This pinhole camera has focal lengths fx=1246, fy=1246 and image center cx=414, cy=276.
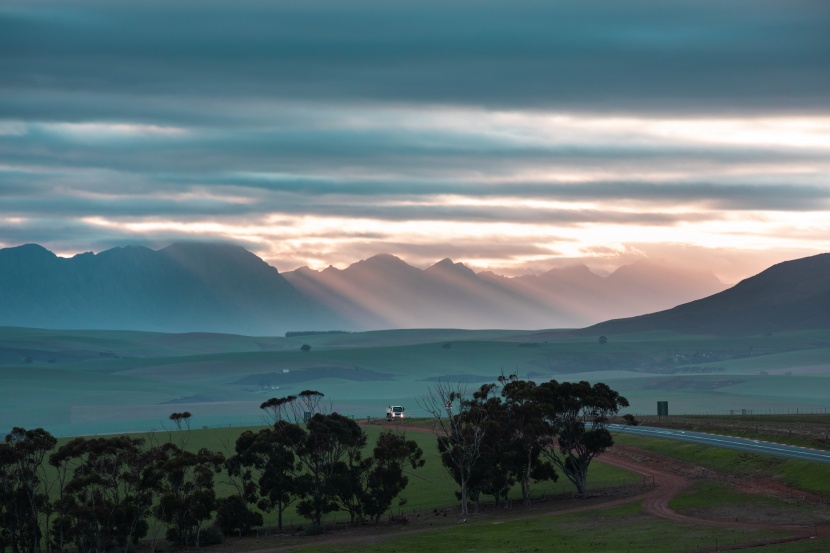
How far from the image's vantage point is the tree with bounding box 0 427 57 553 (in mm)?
105375

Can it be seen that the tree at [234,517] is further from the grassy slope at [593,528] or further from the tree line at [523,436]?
the tree line at [523,436]

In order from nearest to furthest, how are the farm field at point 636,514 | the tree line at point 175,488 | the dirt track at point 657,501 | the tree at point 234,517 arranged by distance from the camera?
the farm field at point 636,514, the dirt track at point 657,501, the tree line at point 175,488, the tree at point 234,517

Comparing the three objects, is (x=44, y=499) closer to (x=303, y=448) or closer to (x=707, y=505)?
(x=303, y=448)

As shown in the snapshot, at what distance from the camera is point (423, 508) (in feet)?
384

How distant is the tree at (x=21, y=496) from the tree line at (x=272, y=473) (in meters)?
0.12

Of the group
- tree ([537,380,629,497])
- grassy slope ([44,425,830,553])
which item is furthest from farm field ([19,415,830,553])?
tree ([537,380,629,497])

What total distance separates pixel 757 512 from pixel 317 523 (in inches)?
1563

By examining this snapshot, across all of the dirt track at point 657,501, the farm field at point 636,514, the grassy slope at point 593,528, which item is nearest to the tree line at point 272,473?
the farm field at point 636,514

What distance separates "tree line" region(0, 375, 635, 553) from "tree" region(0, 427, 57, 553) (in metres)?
0.12

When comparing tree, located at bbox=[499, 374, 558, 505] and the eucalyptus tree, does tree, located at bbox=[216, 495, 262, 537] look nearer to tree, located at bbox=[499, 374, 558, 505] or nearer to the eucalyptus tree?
the eucalyptus tree

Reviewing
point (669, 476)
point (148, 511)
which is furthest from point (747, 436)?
point (148, 511)

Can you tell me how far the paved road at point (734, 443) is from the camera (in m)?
111

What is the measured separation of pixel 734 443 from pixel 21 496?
6965cm

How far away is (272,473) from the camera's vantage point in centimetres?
11469
